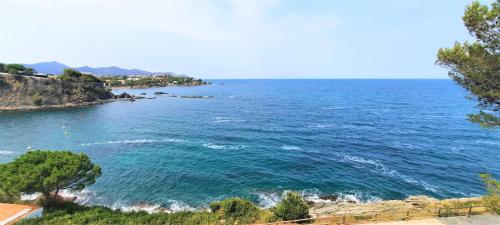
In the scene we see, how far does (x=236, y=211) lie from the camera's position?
2747 centimetres

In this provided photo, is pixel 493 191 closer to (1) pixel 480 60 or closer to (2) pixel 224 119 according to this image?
(1) pixel 480 60

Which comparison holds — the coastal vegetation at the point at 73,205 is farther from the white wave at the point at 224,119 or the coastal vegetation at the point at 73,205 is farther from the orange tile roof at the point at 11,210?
the white wave at the point at 224,119

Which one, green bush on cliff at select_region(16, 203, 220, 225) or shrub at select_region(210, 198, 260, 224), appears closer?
green bush on cliff at select_region(16, 203, 220, 225)

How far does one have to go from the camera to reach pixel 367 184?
3994 centimetres

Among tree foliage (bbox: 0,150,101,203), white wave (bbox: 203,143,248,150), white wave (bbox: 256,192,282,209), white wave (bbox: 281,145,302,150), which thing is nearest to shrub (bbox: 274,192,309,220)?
white wave (bbox: 256,192,282,209)

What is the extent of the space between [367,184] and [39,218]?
39188 millimetres

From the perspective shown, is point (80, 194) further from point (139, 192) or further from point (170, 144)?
point (170, 144)

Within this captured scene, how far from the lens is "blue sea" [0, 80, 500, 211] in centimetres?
3816

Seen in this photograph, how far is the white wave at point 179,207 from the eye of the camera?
111 ft

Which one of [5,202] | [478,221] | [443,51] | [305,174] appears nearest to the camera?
[443,51]

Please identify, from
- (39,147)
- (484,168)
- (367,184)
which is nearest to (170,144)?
(39,147)

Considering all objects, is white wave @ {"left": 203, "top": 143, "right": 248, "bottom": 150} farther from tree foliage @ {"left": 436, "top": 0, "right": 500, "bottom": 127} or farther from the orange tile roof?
tree foliage @ {"left": 436, "top": 0, "right": 500, "bottom": 127}

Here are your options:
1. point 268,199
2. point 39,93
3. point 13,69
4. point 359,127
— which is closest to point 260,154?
point 268,199

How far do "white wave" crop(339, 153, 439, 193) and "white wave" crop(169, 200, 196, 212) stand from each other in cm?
2833
